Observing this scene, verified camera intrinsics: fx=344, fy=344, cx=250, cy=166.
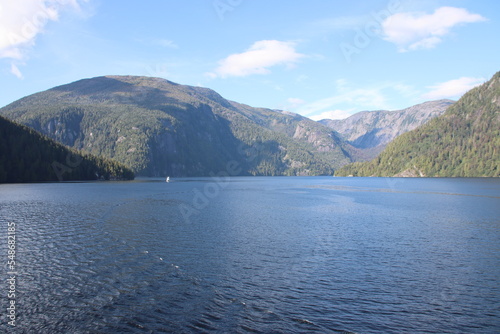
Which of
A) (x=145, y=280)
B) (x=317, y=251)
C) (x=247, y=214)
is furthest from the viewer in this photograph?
(x=247, y=214)

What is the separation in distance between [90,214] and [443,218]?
64659mm

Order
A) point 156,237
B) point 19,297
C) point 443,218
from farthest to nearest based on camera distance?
point 443,218
point 156,237
point 19,297

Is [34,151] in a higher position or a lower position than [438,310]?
higher

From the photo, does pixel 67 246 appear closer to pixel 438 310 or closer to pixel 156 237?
pixel 156 237

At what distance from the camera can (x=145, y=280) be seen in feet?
89.2

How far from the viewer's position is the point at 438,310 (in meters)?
21.8

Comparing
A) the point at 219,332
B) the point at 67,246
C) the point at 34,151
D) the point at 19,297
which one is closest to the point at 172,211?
the point at 67,246

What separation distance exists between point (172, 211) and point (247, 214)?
622 inches

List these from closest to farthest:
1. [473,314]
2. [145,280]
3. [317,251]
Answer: [473,314] < [145,280] < [317,251]

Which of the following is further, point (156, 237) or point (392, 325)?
point (156, 237)

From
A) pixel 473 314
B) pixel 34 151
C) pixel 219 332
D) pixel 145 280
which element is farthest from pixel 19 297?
pixel 34 151

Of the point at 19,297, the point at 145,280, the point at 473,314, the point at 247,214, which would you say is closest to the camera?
the point at 473,314

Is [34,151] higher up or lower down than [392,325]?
higher up

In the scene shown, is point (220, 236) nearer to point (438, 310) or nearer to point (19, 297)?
point (19, 297)
